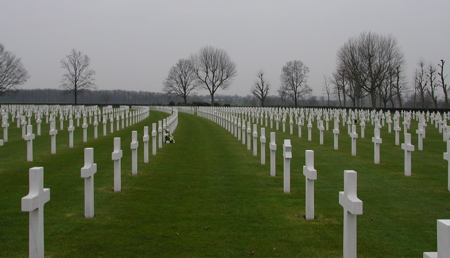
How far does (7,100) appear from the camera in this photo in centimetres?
9975

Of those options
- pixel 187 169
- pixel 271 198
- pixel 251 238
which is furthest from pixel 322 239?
pixel 187 169

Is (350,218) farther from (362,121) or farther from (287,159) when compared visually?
(362,121)

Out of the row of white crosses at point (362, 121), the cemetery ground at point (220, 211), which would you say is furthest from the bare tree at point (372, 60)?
the cemetery ground at point (220, 211)

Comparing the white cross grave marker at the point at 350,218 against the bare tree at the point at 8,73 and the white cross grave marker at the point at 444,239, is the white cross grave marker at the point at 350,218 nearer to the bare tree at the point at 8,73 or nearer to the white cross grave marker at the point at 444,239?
the white cross grave marker at the point at 444,239

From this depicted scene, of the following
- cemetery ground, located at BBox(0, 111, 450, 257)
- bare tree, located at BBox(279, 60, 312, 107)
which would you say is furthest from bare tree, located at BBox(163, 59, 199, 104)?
cemetery ground, located at BBox(0, 111, 450, 257)

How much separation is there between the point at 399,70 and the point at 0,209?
203 ft

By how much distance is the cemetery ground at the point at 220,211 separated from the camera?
524 centimetres

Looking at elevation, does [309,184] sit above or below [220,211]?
above

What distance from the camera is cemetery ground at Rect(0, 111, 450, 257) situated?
5.24 meters

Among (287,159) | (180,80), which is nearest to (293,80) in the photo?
(180,80)

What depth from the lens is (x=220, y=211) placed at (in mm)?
6898

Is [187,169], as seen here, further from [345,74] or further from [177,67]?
[177,67]

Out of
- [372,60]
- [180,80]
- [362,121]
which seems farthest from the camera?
[180,80]

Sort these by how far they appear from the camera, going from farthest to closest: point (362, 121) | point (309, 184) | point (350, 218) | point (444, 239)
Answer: point (362, 121), point (309, 184), point (350, 218), point (444, 239)
